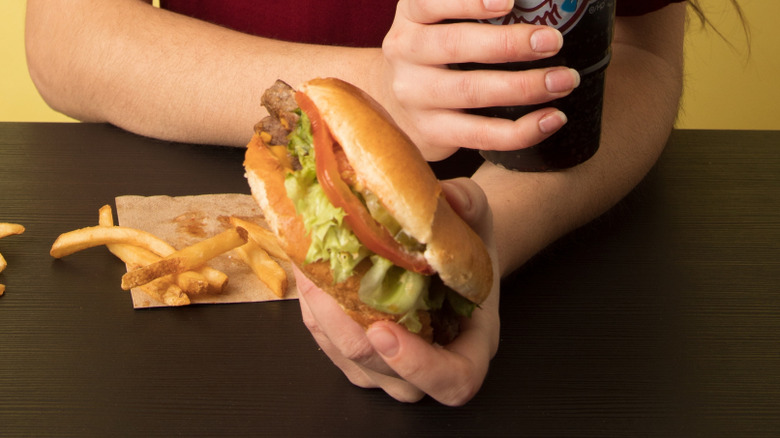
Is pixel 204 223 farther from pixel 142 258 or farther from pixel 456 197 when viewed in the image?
pixel 456 197

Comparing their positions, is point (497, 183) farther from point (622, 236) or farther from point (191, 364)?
point (191, 364)

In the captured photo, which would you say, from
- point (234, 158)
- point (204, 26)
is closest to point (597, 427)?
point (234, 158)

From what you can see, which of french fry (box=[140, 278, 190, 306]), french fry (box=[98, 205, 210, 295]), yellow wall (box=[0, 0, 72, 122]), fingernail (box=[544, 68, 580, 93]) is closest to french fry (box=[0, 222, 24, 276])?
french fry (box=[98, 205, 210, 295])

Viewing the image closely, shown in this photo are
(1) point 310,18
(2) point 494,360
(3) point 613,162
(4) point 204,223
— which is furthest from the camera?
(1) point 310,18

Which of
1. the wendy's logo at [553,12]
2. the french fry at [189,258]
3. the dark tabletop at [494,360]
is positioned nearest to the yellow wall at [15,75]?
the dark tabletop at [494,360]

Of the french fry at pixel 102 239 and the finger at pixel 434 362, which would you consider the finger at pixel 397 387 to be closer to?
the finger at pixel 434 362

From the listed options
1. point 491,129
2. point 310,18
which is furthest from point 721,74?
point 491,129
